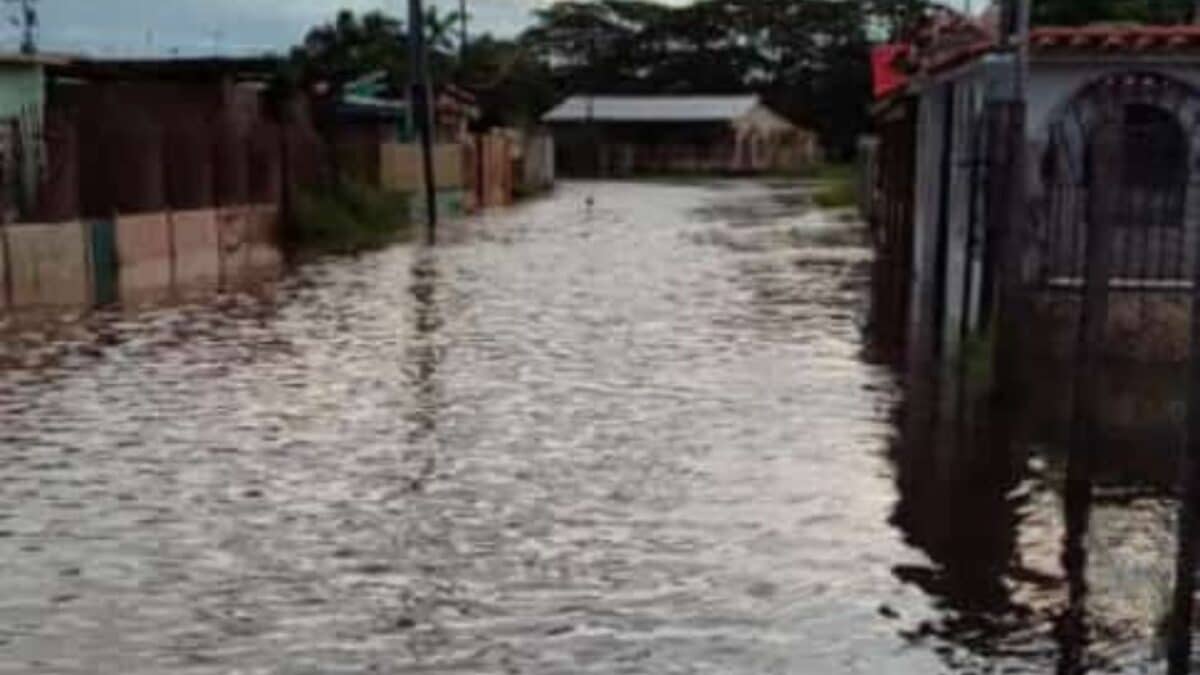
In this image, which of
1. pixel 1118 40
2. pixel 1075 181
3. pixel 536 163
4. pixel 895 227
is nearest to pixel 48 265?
pixel 1075 181

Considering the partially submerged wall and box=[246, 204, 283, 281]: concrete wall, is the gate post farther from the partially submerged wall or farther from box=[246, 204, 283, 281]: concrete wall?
box=[246, 204, 283, 281]: concrete wall

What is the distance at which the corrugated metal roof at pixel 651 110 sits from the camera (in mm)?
97500

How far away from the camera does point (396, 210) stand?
45156 mm

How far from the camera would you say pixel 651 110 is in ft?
323

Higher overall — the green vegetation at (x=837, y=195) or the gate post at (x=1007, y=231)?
the gate post at (x=1007, y=231)

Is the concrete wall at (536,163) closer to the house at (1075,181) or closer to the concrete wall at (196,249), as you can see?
the concrete wall at (196,249)

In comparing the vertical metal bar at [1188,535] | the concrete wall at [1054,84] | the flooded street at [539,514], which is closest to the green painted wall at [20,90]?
the flooded street at [539,514]

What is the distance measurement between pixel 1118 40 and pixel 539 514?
8.23 m

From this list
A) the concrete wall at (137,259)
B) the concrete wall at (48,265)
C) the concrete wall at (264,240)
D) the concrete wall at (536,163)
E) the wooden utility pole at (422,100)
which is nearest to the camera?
the concrete wall at (48,265)

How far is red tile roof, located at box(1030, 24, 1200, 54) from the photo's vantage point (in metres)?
17.3

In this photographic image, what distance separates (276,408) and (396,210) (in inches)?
1161

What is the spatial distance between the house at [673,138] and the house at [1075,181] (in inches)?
3016

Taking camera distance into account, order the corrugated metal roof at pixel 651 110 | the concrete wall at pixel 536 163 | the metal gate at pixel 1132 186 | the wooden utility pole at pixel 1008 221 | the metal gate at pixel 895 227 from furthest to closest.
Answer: the corrugated metal roof at pixel 651 110
the concrete wall at pixel 536 163
the metal gate at pixel 895 227
the metal gate at pixel 1132 186
the wooden utility pole at pixel 1008 221

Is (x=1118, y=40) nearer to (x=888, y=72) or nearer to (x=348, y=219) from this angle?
(x=888, y=72)
